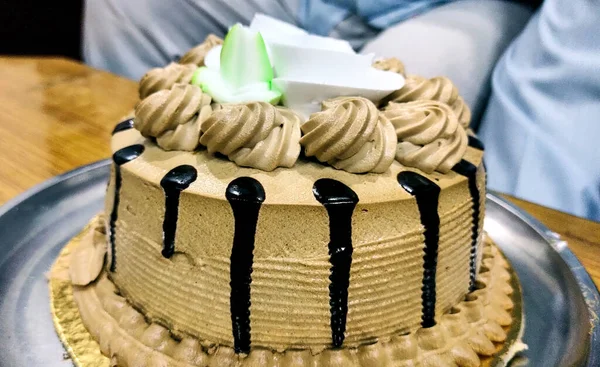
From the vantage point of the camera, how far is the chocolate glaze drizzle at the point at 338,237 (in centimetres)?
105

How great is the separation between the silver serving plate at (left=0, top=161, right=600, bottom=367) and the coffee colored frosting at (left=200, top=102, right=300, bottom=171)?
0.58m

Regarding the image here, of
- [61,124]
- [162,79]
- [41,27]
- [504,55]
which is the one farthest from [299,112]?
[41,27]

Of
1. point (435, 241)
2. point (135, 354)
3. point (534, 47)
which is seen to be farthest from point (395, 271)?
point (534, 47)

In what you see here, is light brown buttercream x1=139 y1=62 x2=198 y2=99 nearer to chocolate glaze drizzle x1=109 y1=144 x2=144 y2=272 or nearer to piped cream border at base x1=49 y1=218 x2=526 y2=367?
chocolate glaze drizzle x1=109 y1=144 x2=144 y2=272

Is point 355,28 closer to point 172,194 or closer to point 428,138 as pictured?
point 428,138

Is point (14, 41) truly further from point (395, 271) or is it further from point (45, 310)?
point (395, 271)

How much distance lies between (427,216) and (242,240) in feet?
1.28

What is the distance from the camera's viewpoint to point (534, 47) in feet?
7.34

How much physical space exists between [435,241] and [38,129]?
1.96 meters

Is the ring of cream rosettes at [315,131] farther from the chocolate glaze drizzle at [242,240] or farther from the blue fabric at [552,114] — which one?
the blue fabric at [552,114]

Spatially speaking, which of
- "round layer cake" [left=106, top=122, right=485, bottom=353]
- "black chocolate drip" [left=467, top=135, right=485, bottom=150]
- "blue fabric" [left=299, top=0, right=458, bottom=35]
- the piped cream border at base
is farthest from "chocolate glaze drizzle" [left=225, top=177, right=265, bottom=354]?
"blue fabric" [left=299, top=0, right=458, bottom=35]

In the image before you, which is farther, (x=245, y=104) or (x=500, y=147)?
(x=500, y=147)

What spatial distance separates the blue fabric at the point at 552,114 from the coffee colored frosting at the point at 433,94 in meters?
0.84

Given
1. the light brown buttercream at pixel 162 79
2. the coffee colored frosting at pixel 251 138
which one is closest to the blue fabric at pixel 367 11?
the light brown buttercream at pixel 162 79
